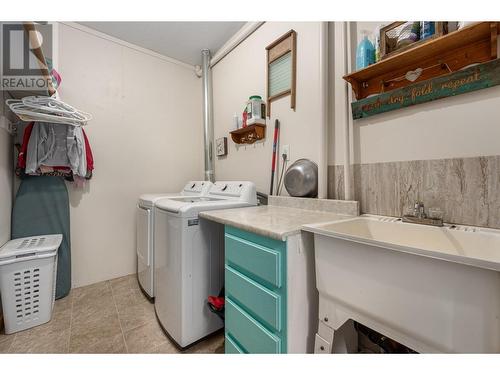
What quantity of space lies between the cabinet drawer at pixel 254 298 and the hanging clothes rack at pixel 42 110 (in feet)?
6.24

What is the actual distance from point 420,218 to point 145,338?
190 centimetres

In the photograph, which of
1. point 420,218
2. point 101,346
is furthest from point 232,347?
point 420,218

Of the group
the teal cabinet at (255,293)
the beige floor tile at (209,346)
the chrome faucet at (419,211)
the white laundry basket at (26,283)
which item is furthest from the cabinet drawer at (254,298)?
the white laundry basket at (26,283)

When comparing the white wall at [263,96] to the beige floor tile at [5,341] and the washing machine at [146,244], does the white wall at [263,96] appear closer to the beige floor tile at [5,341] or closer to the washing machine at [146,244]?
the washing machine at [146,244]

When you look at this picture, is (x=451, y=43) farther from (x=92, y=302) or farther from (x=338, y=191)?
(x=92, y=302)

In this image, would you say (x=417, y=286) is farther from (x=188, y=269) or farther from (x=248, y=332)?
(x=188, y=269)

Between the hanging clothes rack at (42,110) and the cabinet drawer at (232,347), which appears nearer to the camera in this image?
the cabinet drawer at (232,347)

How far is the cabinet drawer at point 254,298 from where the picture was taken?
3.07 ft

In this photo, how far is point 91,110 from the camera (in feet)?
7.40

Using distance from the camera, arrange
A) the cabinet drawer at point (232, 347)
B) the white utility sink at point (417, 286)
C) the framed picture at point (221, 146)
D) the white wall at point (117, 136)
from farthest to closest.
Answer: the framed picture at point (221, 146) < the white wall at point (117, 136) < the cabinet drawer at point (232, 347) < the white utility sink at point (417, 286)

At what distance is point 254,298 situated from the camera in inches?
41.0

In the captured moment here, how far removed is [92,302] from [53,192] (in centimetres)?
110
